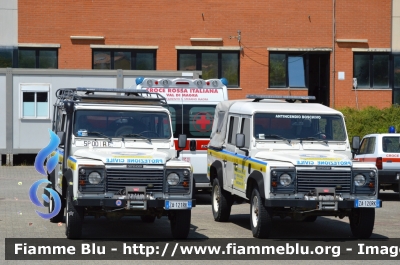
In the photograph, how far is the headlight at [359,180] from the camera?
1322 cm

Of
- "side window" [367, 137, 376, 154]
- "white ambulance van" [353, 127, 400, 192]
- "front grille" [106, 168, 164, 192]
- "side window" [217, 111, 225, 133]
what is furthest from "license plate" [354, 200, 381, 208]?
"side window" [367, 137, 376, 154]

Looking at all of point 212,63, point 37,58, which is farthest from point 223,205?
point 37,58

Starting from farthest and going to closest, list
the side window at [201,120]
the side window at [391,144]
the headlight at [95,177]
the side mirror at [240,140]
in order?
the side window at [391,144] < the side window at [201,120] < the side mirror at [240,140] < the headlight at [95,177]

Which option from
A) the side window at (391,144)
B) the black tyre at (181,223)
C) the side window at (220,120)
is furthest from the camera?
the side window at (391,144)

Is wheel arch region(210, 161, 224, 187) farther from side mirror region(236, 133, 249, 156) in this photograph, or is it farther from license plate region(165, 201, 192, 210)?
license plate region(165, 201, 192, 210)

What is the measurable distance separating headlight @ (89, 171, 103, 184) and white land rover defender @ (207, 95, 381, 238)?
2527 millimetres

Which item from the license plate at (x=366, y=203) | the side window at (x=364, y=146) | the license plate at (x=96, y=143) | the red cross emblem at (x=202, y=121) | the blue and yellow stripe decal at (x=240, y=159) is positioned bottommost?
the license plate at (x=366, y=203)

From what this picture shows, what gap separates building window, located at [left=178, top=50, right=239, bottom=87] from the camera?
123ft

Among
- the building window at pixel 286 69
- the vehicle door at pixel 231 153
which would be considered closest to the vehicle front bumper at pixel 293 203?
the vehicle door at pixel 231 153

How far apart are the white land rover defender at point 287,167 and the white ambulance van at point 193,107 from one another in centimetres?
182

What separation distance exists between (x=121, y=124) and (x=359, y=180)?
399 centimetres

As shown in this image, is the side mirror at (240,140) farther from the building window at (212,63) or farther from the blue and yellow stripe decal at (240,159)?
the building window at (212,63)
